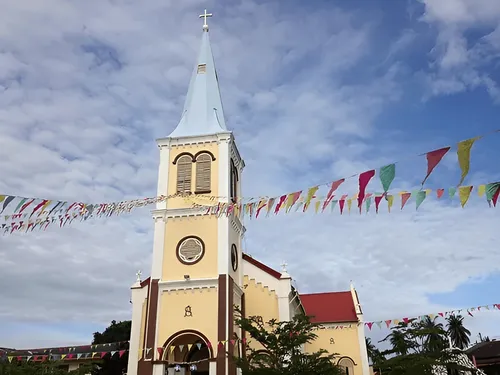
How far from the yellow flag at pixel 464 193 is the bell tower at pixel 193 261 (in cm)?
1062

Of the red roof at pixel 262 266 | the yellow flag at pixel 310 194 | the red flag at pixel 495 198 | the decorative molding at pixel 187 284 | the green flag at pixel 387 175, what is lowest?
the red flag at pixel 495 198

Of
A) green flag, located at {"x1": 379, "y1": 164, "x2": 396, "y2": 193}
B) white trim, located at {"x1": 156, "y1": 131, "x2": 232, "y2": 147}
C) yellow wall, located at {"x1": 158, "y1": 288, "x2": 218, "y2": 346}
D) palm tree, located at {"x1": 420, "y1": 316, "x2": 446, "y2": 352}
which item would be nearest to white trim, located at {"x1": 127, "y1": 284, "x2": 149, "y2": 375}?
yellow wall, located at {"x1": 158, "y1": 288, "x2": 218, "y2": 346}

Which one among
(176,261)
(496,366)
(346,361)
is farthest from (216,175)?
(496,366)

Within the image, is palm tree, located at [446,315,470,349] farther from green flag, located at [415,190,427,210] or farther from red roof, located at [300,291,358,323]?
green flag, located at [415,190,427,210]

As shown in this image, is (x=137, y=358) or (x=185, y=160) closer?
(x=137, y=358)

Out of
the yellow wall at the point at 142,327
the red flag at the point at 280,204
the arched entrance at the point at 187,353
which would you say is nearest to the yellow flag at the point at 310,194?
the red flag at the point at 280,204

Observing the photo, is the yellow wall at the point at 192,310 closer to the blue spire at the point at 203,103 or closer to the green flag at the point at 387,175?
the blue spire at the point at 203,103

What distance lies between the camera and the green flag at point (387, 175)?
9203 millimetres

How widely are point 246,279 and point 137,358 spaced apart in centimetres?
658

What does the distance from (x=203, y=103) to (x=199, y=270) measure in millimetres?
9582

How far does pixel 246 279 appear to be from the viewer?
24.8 metres

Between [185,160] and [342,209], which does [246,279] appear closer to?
[185,160]

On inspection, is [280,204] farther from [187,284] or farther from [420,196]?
[187,284]

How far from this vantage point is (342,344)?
32.2 meters
